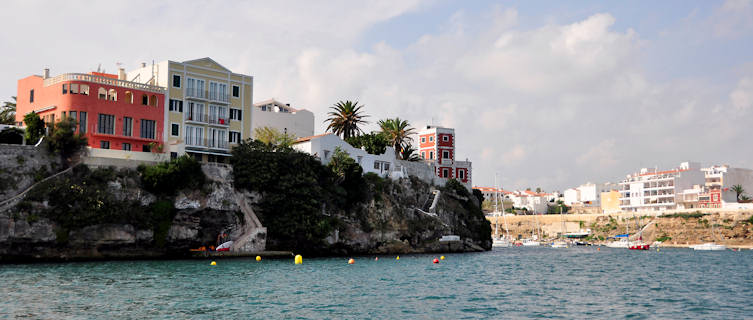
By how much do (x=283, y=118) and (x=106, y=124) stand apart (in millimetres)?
29512

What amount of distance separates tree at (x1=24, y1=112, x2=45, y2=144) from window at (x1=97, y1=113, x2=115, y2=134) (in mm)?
5434

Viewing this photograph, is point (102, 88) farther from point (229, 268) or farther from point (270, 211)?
point (229, 268)

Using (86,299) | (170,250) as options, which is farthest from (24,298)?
(170,250)

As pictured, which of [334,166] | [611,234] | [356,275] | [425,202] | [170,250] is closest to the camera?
[356,275]

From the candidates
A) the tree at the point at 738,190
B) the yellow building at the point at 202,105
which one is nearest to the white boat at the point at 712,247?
the tree at the point at 738,190

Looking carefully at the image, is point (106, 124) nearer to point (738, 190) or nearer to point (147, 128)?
point (147, 128)

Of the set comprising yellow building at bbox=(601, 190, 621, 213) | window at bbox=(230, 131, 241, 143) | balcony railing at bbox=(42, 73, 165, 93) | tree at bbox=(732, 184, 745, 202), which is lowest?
yellow building at bbox=(601, 190, 621, 213)

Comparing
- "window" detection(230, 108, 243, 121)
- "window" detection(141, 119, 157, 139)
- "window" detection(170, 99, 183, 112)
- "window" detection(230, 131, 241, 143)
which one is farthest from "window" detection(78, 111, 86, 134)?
"window" detection(230, 108, 243, 121)

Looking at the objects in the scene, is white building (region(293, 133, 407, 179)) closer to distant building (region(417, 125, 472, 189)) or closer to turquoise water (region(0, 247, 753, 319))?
distant building (region(417, 125, 472, 189))

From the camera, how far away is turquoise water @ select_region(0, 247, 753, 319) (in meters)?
28.0

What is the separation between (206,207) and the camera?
61531mm

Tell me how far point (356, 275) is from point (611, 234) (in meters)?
99.2

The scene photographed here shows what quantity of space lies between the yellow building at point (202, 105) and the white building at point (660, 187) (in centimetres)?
10986

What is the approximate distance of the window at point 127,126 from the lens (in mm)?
64688
